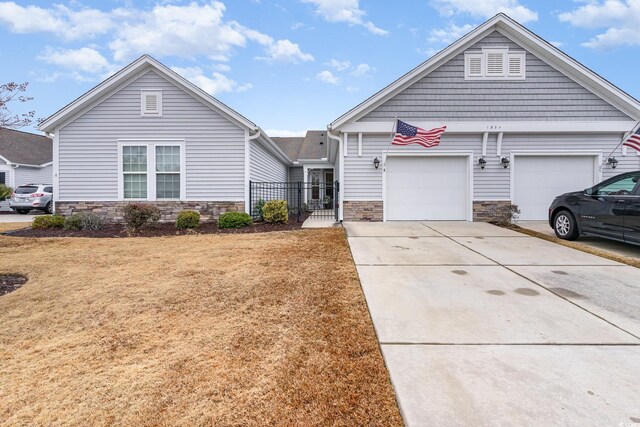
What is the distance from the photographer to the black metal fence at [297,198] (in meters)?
11.2

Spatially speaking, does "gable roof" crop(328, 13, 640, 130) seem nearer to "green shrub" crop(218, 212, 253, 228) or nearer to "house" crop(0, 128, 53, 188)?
"green shrub" crop(218, 212, 253, 228)

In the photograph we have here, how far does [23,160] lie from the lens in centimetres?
2097

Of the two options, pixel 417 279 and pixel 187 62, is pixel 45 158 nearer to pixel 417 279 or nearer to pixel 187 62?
pixel 187 62

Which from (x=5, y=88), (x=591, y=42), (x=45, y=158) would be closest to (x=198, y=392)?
(x=5, y=88)

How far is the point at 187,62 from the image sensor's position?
677 inches

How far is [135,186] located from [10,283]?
21.8 feet

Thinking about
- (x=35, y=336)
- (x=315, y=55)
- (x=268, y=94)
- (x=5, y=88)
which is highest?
(x=315, y=55)

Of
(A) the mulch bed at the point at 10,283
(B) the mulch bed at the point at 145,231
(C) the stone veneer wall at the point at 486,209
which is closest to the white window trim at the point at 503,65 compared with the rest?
(C) the stone veneer wall at the point at 486,209

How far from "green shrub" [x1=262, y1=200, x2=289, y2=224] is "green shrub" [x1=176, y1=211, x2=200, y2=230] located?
6.88ft

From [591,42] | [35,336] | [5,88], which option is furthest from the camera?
[591,42]

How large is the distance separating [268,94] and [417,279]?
1548 cm

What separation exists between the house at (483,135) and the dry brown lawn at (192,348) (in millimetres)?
5937

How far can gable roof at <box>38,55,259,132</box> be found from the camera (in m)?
10.1

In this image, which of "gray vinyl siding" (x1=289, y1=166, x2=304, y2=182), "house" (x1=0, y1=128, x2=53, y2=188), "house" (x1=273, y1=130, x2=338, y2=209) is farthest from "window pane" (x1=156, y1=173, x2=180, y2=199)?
"house" (x1=0, y1=128, x2=53, y2=188)
